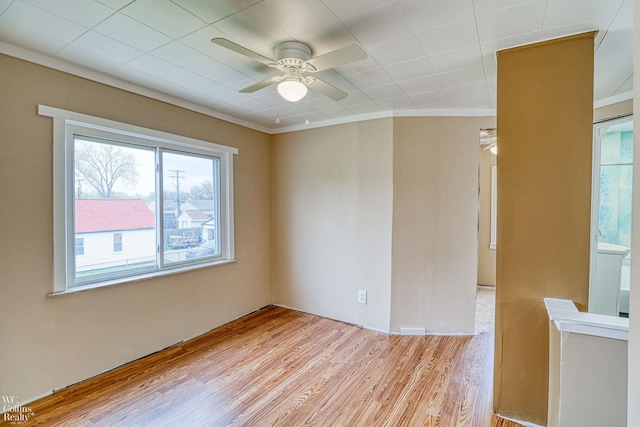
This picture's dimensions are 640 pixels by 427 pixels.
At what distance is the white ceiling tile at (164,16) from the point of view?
154cm

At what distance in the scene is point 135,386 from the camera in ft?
7.46

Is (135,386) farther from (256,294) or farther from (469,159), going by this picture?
(469,159)

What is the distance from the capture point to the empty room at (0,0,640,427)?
1684mm

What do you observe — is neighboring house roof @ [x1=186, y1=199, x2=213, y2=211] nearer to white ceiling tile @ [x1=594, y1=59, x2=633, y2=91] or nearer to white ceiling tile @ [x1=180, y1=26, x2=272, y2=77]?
white ceiling tile @ [x1=180, y1=26, x2=272, y2=77]

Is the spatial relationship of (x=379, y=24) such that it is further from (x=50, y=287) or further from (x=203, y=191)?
(x=50, y=287)

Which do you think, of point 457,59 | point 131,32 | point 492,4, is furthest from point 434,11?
point 131,32

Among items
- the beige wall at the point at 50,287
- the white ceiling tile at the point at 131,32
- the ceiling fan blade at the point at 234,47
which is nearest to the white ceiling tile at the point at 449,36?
the ceiling fan blade at the point at 234,47

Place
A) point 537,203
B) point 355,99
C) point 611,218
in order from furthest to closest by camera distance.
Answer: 1. point 611,218
2. point 355,99
3. point 537,203

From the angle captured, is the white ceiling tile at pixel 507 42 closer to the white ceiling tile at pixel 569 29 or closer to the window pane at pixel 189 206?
the white ceiling tile at pixel 569 29

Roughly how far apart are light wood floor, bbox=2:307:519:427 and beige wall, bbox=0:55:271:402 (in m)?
0.19

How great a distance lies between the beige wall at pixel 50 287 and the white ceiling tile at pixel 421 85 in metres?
2.10

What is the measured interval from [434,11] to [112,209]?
109 inches

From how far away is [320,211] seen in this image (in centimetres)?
375

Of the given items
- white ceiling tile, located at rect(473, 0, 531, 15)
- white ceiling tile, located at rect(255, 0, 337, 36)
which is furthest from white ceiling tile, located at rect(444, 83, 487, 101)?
white ceiling tile, located at rect(255, 0, 337, 36)
